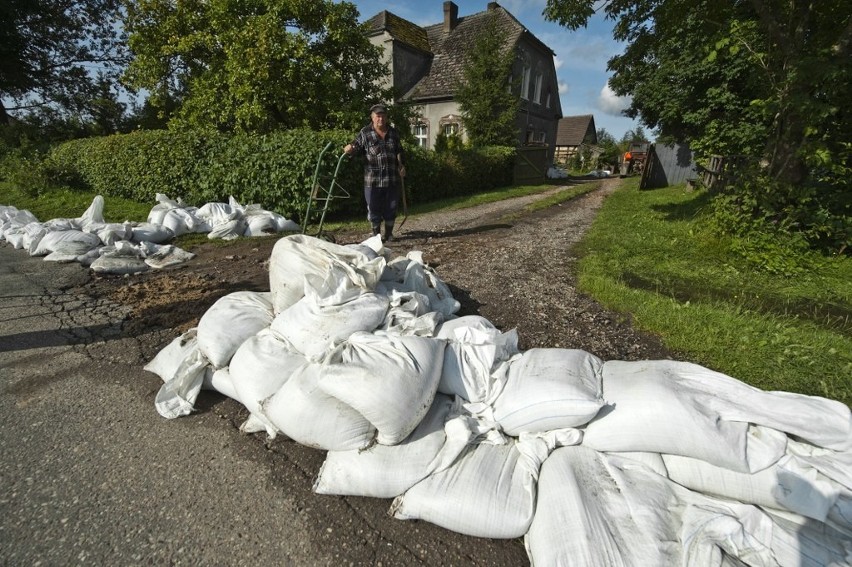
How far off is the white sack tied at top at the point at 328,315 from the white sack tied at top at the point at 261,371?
8cm

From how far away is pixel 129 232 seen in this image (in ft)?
17.2

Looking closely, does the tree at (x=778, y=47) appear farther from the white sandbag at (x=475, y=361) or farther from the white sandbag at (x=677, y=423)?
the white sandbag at (x=475, y=361)

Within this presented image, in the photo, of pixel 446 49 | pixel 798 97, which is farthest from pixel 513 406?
pixel 446 49

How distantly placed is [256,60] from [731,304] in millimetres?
9280

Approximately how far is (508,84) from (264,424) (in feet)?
55.6

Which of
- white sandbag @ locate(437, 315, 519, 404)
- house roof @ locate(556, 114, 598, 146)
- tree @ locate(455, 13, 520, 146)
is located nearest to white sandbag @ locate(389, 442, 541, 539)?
white sandbag @ locate(437, 315, 519, 404)

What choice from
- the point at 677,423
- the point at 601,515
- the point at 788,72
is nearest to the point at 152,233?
the point at 601,515

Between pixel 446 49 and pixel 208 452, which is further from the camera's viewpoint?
pixel 446 49

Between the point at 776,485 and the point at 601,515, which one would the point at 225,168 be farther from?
the point at 776,485

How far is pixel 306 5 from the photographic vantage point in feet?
27.6

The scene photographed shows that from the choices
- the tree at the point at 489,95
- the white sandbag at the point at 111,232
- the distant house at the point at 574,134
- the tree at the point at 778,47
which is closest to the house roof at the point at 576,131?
the distant house at the point at 574,134

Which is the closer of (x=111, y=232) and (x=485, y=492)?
(x=485, y=492)

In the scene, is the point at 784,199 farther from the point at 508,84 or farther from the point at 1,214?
the point at 508,84

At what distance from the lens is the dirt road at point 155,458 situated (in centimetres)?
146
